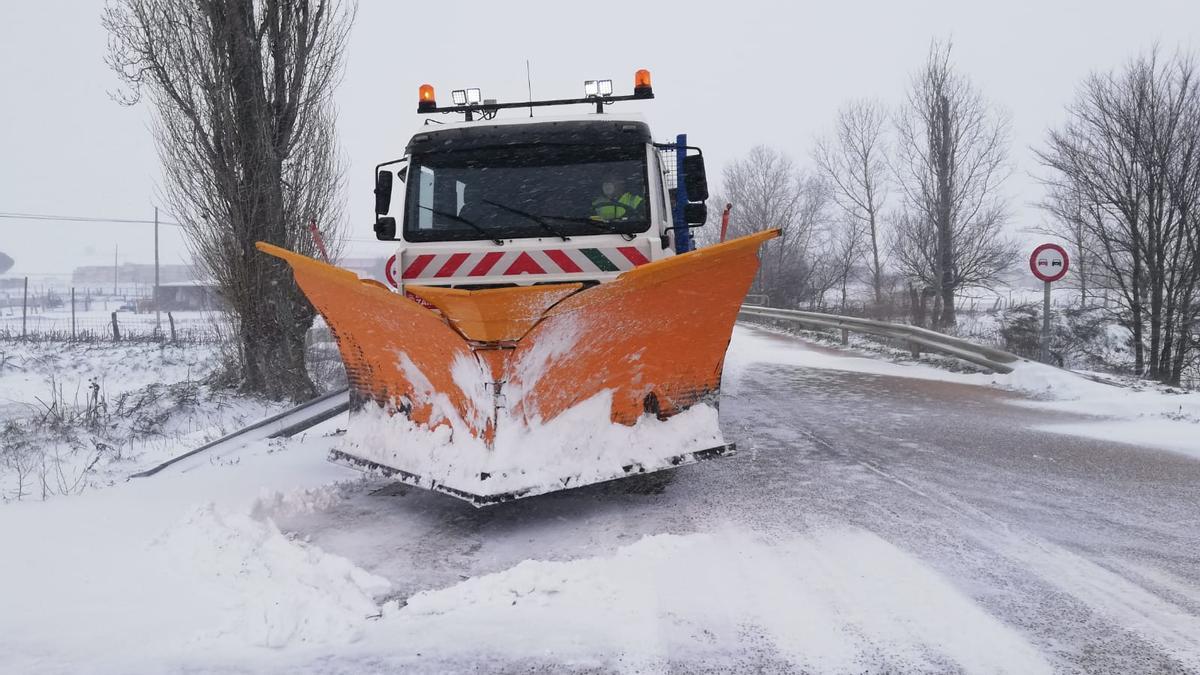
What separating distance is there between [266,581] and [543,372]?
1.61 metres

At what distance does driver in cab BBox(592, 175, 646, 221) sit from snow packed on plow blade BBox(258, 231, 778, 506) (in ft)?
3.75

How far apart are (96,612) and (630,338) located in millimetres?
2660

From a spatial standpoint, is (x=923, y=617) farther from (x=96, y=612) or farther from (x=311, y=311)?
(x=311, y=311)

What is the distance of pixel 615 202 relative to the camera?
489 centimetres

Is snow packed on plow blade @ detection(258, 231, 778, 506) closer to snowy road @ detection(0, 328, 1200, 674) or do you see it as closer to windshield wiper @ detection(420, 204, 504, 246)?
snowy road @ detection(0, 328, 1200, 674)

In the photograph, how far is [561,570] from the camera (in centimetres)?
311

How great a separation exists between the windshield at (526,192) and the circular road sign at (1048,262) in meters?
7.82

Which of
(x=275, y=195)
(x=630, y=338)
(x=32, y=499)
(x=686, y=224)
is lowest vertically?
(x=32, y=499)

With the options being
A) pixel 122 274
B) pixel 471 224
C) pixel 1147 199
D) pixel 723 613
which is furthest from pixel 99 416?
pixel 122 274

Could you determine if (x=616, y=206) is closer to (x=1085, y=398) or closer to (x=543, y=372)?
(x=543, y=372)

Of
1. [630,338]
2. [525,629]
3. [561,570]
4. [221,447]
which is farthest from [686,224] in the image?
[221,447]

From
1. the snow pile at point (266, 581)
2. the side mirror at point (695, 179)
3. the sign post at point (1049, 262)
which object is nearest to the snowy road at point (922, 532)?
the snow pile at point (266, 581)

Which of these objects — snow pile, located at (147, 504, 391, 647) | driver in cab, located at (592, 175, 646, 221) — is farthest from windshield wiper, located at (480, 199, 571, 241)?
snow pile, located at (147, 504, 391, 647)

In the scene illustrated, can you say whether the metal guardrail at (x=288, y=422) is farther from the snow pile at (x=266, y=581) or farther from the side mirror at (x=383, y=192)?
the snow pile at (x=266, y=581)
